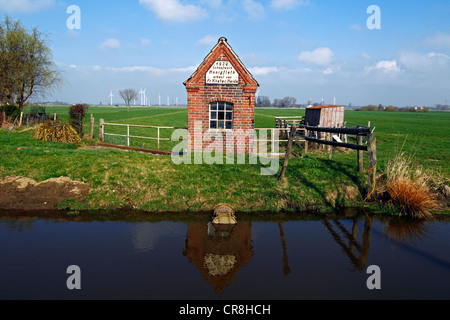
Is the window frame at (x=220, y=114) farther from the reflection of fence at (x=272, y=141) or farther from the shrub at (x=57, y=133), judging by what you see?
the shrub at (x=57, y=133)

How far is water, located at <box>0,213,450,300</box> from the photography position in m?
5.27

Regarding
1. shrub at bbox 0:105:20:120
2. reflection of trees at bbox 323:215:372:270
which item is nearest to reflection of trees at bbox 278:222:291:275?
reflection of trees at bbox 323:215:372:270

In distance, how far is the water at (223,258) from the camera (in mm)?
5273

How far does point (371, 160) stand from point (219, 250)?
19.0 feet

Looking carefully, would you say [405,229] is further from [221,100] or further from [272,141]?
[221,100]

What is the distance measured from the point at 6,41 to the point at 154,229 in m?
A: 29.5

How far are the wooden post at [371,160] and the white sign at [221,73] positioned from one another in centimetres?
744

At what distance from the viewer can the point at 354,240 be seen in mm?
7605

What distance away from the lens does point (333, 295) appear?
5.18m

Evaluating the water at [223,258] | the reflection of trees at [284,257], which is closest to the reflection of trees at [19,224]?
the water at [223,258]

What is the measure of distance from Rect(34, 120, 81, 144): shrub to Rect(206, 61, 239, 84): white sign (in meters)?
8.48

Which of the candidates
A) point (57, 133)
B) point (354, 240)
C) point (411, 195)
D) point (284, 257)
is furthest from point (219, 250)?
point (57, 133)

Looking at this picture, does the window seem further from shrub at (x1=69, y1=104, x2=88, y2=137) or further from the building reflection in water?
shrub at (x1=69, y1=104, x2=88, y2=137)
